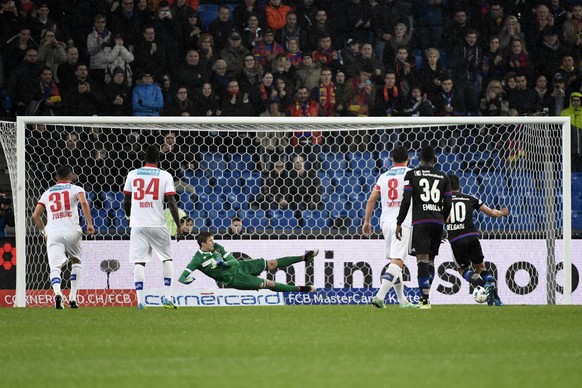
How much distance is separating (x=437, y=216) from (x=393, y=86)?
6.74m

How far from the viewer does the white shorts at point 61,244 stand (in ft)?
43.7

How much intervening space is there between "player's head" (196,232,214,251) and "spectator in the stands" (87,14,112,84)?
5.34 meters

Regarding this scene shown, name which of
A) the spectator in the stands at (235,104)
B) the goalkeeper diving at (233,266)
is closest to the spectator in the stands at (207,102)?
the spectator in the stands at (235,104)

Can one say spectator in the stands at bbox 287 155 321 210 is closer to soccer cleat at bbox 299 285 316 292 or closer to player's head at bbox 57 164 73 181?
soccer cleat at bbox 299 285 316 292

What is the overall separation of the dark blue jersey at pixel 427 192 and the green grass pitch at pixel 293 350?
1.16 metres

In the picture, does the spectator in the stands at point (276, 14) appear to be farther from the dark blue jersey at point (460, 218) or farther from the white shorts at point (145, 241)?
the white shorts at point (145, 241)

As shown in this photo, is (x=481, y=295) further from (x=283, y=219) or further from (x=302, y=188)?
(x=302, y=188)

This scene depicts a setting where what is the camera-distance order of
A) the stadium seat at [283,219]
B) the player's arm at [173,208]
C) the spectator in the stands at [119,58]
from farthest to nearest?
the spectator in the stands at [119,58] → the stadium seat at [283,219] → the player's arm at [173,208]

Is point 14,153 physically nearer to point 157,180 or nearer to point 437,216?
point 157,180

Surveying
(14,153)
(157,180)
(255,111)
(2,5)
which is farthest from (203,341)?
(2,5)

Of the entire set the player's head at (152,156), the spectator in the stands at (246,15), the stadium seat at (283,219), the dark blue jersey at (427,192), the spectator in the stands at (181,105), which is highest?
the spectator in the stands at (246,15)

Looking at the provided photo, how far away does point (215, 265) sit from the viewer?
46.9 ft

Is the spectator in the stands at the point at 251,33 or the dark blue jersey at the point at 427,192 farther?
the spectator in the stands at the point at 251,33

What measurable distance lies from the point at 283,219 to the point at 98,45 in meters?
5.35
